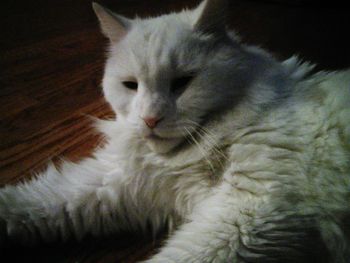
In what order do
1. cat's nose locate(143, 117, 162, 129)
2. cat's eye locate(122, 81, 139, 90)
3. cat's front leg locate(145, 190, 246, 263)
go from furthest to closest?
cat's eye locate(122, 81, 139, 90) → cat's nose locate(143, 117, 162, 129) → cat's front leg locate(145, 190, 246, 263)

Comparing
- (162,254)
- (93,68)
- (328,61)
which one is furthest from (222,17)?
(328,61)

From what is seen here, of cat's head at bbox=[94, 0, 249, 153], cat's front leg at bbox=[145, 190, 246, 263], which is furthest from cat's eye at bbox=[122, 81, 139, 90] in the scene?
cat's front leg at bbox=[145, 190, 246, 263]

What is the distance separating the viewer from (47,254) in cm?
83

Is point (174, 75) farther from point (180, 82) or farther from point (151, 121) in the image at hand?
point (151, 121)

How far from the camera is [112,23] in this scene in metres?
0.95

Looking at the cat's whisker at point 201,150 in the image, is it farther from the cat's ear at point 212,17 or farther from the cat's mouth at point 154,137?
the cat's ear at point 212,17

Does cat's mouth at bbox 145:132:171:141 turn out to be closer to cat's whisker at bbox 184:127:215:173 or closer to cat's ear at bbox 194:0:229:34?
cat's whisker at bbox 184:127:215:173

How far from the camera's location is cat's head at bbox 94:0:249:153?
31.7 inches

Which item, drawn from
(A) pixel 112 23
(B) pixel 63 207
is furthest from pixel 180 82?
(B) pixel 63 207

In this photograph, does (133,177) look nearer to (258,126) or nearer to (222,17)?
(258,126)

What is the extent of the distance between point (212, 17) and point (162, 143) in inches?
13.5

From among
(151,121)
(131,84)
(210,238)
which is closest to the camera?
(210,238)

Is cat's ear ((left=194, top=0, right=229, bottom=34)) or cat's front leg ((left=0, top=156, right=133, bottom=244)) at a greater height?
cat's ear ((left=194, top=0, right=229, bottom=34))

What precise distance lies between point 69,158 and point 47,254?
0.40m
